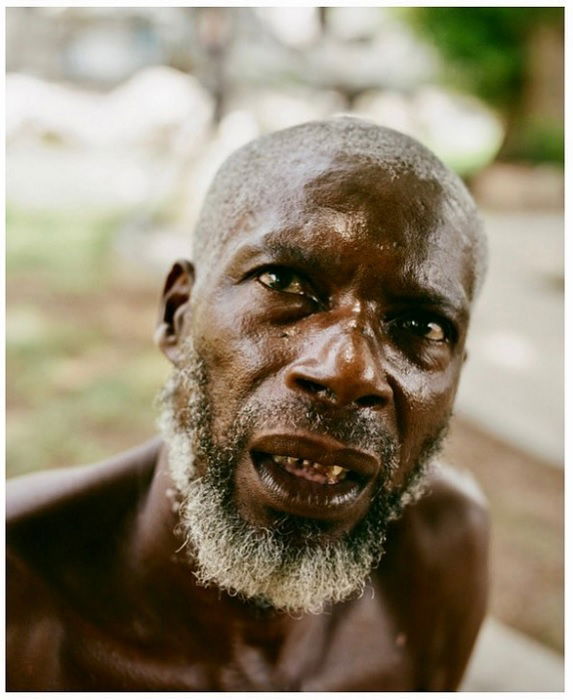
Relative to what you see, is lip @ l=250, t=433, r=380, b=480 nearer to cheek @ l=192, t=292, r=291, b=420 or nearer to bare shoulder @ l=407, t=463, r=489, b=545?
cheek @ l=192, t=292, r=291, b=420

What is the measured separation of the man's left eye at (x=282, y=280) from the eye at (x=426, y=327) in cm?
20

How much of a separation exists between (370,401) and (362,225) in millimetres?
316

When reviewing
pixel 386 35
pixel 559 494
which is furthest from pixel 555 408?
pixel 386 35

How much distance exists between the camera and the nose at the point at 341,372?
1.31 m

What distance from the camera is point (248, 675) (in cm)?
184

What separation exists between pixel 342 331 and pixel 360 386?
109 millimetres

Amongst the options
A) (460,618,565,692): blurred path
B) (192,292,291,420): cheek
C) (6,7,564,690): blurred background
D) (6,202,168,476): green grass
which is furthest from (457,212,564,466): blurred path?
(192,292,291,420): cheek

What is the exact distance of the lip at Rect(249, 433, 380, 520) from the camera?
1316 mm

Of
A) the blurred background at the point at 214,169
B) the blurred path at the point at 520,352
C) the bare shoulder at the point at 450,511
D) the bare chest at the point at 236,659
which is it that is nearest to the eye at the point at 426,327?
the blurred background at the point at 214,169

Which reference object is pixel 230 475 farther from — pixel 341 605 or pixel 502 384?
pixel 502 384

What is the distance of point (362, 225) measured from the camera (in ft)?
4.68

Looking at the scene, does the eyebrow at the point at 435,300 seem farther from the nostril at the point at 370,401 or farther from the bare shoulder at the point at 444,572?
the bare shoulder at the point at 444,572

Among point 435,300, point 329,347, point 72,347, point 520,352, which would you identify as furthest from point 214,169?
point 329,347

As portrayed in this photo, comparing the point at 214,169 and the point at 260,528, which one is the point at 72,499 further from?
the point at 214,169
